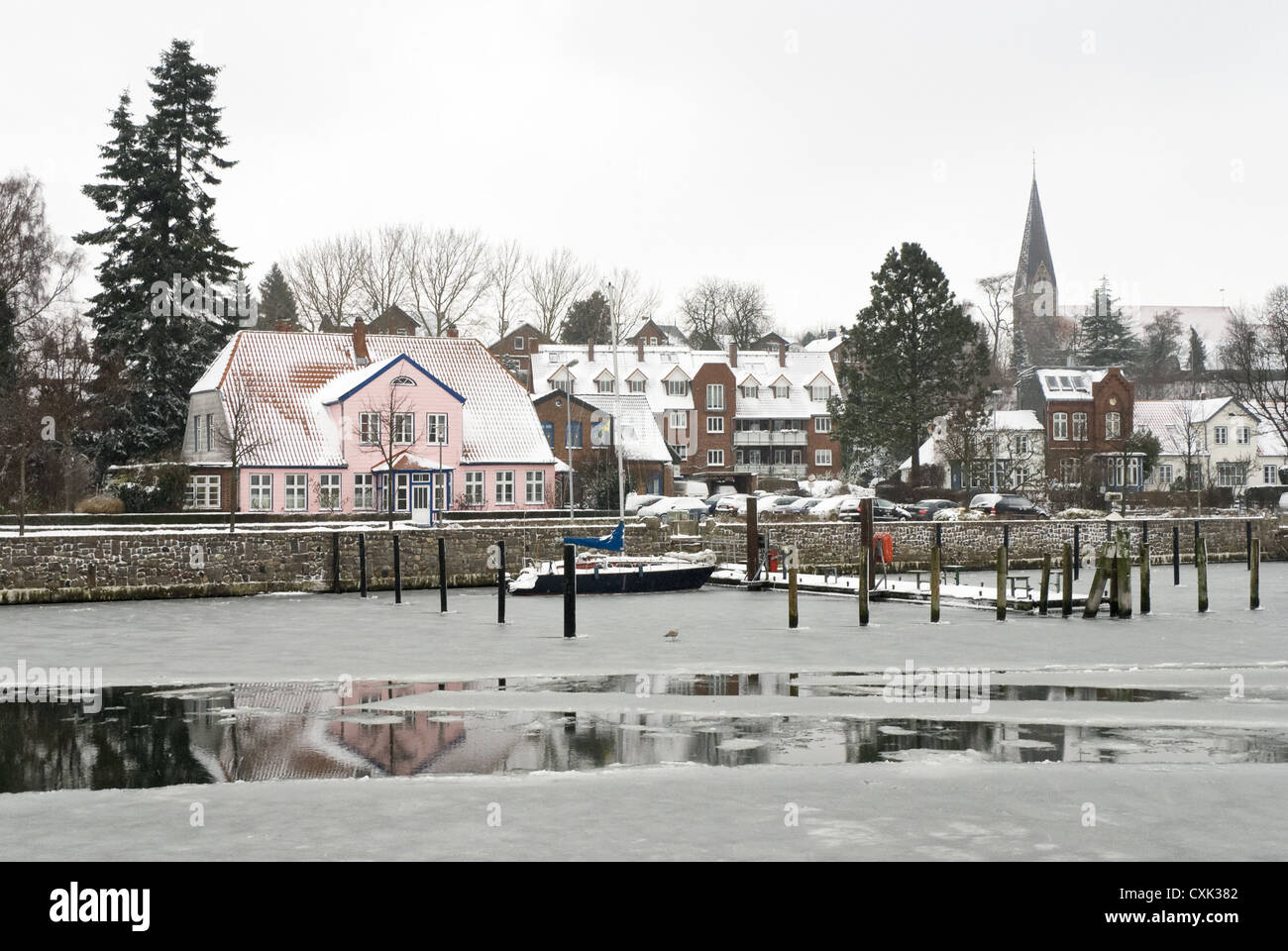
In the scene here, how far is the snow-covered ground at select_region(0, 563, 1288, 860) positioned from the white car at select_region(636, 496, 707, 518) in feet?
86.3

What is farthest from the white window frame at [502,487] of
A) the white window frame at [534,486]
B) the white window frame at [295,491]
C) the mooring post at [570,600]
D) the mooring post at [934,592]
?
the mooring post at [570,600]

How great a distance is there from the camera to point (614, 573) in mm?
39812

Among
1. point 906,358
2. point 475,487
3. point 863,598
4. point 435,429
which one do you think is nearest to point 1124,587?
point 863,598

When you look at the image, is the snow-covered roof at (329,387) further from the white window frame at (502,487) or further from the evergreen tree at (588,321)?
the evergreen tree at (588,321)

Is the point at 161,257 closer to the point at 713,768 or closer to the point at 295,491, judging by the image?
the point at 295,491

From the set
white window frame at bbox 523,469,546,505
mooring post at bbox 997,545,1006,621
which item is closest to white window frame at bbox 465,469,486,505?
white window frame at bbox 523,469,546,505

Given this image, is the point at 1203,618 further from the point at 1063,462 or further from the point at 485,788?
the point at 1063,462

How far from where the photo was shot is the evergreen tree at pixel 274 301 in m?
98.6

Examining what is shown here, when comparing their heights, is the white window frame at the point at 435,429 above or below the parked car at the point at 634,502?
above

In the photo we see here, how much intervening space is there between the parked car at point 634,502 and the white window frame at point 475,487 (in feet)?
22.0

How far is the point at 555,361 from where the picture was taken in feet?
323

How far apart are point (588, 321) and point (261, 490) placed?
5596 centimetres
